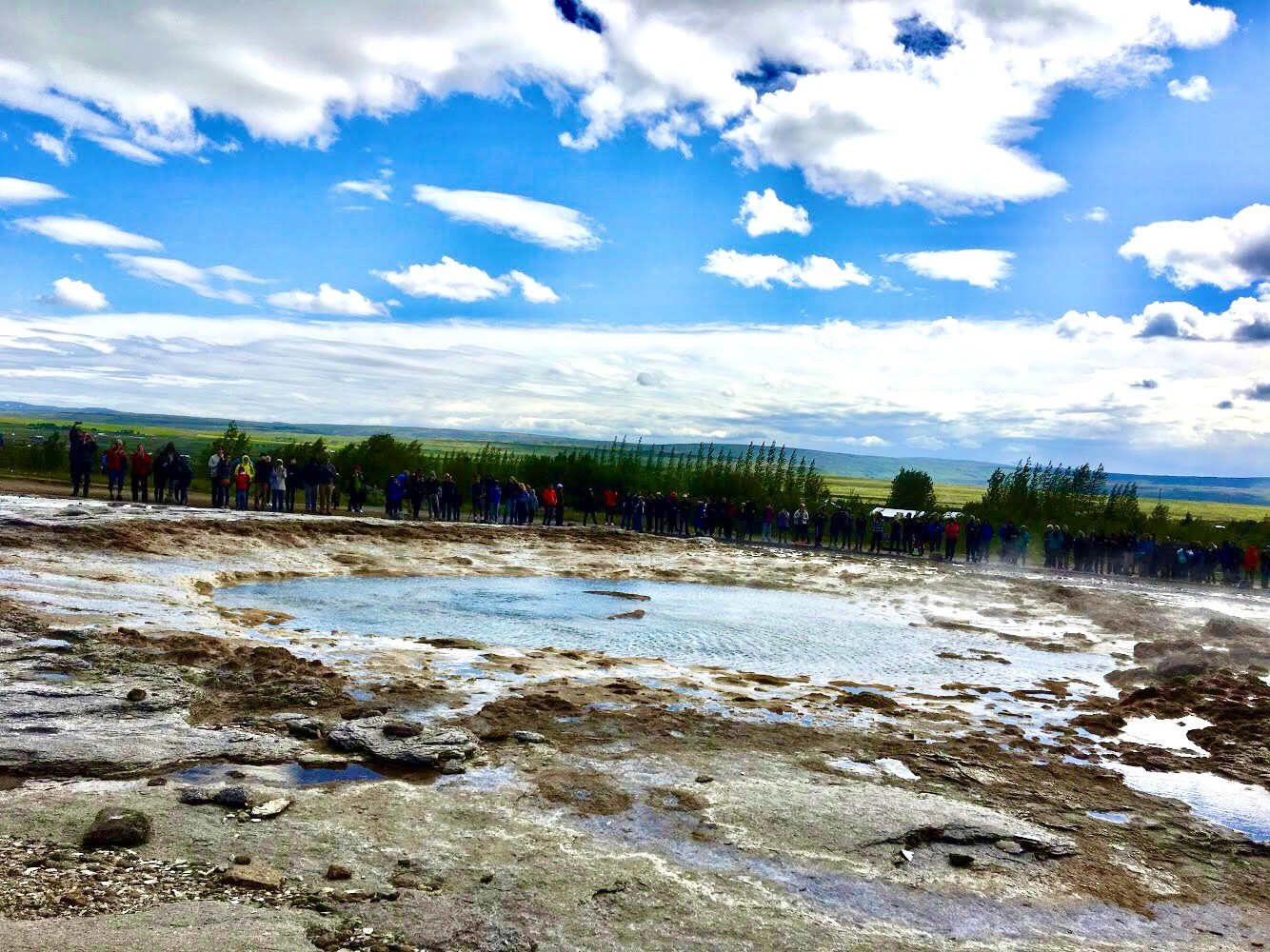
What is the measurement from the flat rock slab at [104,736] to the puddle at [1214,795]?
23.8 feet

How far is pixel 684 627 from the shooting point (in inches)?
636

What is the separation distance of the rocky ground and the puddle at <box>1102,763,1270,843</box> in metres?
0.31

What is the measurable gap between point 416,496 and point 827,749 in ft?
73.9

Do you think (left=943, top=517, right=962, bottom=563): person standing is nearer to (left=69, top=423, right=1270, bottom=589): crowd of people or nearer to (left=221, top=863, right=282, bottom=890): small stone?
(left=69, top=423, right=1270, bottom=589): crowd of people

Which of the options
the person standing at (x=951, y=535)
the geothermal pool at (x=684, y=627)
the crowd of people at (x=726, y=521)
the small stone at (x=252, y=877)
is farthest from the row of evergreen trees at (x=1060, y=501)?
the small stone at (x=252, y=877)

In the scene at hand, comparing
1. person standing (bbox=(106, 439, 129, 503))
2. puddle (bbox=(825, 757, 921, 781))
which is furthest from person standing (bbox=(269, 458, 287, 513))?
puddle (bbox=(825, 757, 921, 781))

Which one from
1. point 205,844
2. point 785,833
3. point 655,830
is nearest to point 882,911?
point 785,833

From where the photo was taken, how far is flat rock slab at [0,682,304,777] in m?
6.35

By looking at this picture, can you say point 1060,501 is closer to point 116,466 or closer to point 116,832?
point 116,466

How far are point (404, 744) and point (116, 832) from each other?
2475 mm

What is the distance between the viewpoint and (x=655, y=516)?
1363 inches

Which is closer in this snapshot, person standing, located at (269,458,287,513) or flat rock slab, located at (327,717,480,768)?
flat rock slab, located at (327,717,480,768)

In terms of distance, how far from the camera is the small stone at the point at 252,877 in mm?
4766

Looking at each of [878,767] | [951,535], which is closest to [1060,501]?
[951,535]
